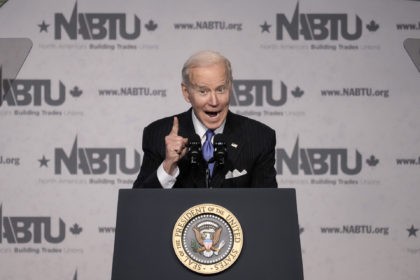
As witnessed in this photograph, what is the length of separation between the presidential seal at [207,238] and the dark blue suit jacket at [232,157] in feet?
1.02

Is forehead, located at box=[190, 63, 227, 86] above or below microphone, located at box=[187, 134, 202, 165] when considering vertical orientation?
above

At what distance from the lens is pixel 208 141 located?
7.35 ft

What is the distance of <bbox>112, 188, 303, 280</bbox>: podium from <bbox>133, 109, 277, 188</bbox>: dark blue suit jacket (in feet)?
0.95

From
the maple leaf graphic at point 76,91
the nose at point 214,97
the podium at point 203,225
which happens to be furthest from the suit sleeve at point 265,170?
the maple leaf graphic at point 76,91

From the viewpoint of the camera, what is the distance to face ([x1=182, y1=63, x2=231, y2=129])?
7.07 ft

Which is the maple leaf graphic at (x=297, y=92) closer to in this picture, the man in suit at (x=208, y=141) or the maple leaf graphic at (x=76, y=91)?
the maple leaf graphic at (x=76, y=91)

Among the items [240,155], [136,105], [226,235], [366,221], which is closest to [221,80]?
[240,155]

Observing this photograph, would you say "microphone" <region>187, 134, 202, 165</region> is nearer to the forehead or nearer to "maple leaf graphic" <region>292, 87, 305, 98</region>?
the forehead

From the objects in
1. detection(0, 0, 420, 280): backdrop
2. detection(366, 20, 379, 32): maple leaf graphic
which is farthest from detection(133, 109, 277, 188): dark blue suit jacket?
detection(366, 20, 379, 32): maple leaf graphic

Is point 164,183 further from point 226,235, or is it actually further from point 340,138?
point 340,138

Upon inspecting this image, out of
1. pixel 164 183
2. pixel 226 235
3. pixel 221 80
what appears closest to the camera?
pixel 226 235

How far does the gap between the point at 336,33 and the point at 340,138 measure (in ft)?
2.54

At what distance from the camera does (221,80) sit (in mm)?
2166

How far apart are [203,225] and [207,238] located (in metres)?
0.04
